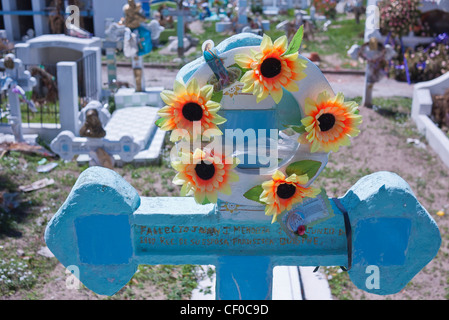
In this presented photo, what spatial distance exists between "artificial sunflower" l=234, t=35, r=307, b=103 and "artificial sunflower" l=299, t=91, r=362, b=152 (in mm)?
174

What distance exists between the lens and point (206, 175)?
254 centimetres

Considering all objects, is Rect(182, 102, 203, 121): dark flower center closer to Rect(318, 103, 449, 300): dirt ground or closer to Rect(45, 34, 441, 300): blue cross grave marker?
Rect(45, 34, 441, 300): blue cross grave marker

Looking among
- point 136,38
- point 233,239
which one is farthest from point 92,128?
point 136,38

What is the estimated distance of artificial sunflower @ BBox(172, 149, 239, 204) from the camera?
251 cm

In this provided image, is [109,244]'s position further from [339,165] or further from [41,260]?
[339,165]

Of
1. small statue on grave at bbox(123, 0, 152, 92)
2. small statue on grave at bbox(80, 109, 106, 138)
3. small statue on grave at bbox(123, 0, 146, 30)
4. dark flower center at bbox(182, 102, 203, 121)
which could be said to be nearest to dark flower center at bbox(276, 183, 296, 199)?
dark flower center at bbox(182, 102, 203, 121)

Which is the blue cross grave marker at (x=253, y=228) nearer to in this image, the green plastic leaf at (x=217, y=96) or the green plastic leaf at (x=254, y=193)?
the green plastic leaf at (x=254, y=193)

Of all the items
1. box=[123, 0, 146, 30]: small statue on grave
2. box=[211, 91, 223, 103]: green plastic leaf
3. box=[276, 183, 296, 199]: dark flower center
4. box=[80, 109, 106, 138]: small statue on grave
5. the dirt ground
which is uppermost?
box=[211, 91, 223, 103]: green plastic leaf

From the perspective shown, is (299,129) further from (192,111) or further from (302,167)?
(192,111)

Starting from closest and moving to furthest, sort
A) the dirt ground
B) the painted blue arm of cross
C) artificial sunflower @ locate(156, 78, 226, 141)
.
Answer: artificial sunflower @ locate(156, 78, 226, 141) < the painted blue arm of cross < the dirt ground

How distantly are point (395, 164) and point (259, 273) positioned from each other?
19.1 ft

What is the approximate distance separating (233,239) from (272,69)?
3.08 feet

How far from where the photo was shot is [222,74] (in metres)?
2.51
